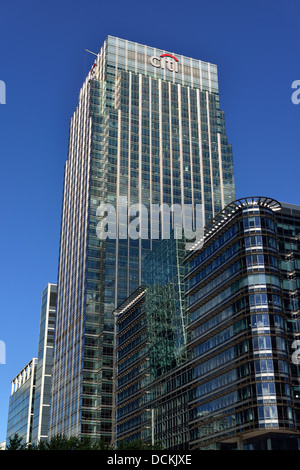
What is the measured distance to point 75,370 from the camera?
17200 centimetres

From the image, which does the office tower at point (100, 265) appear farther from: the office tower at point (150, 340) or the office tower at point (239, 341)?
the office tower at point (239, 341)

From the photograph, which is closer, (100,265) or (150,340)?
(150,340)

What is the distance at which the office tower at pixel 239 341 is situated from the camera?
9775 cm

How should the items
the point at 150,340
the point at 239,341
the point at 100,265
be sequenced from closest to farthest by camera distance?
the point at 239,341 → the point at 150,340 → the point at 100,265

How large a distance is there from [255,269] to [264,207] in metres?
12.1

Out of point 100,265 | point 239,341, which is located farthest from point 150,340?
point 100,265

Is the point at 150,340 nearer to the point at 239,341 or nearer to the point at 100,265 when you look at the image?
the point at 239,341

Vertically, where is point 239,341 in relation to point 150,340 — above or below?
below

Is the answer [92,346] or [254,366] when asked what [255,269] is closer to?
[254,366]

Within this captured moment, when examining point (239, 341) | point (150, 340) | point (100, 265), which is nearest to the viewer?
point (239, 341)

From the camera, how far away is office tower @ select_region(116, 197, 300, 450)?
97.8 metres

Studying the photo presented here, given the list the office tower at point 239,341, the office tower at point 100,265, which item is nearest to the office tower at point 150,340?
the office tower at point 239,341

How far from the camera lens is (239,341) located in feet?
341
